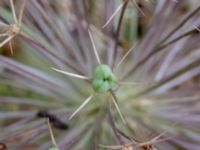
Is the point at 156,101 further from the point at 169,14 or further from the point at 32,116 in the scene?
the point at 32,116

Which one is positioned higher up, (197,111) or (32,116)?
(32,116)

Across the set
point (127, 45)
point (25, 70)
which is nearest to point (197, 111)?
point (127, 45)

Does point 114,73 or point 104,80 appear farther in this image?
point 114,73

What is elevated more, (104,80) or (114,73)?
(114,73)

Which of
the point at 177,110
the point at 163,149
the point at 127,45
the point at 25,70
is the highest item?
the point at 127,45

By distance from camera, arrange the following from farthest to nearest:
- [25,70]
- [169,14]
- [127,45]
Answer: [127,45] < [169,14] < [25,70]

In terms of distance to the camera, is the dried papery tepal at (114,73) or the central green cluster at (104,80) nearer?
the central green cluster at (104,80)

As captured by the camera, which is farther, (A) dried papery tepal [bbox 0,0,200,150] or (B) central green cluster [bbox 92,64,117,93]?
(A) dried papery tepal [bbox 0,0,200,150]

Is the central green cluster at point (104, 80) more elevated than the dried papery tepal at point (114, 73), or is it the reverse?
the dried papery tepal at point (114, 73)

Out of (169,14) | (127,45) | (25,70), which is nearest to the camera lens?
(25,70)

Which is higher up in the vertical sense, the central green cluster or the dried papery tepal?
the dried papery tepal

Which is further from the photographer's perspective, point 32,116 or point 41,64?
point 41,64
